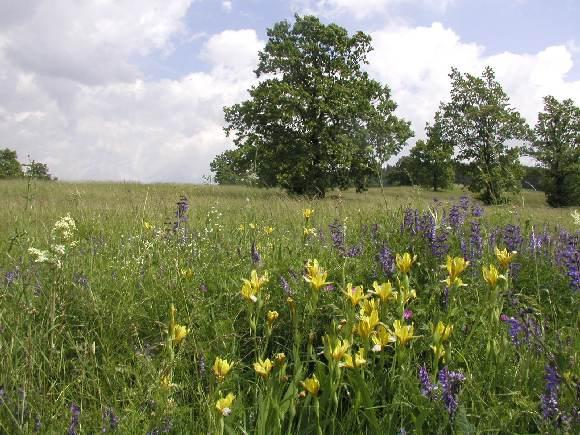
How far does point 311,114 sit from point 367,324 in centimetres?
2084

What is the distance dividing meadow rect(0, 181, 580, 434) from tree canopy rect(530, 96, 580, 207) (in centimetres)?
3311

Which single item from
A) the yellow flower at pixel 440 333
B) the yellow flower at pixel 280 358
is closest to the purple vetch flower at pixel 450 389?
the yellow flower at pixel 440 333

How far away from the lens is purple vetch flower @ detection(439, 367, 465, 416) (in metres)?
1.65

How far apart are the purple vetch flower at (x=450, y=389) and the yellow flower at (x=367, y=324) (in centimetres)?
30

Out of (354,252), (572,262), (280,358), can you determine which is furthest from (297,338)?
(572,262)

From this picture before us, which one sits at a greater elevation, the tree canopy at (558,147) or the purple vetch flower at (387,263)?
the tree canopy at (558,147)

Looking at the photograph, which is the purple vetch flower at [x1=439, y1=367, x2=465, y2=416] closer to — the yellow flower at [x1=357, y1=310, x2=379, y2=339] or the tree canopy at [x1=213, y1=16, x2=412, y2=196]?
the yellow flower at [x1=357, y1=310, x2=379, y2=339]

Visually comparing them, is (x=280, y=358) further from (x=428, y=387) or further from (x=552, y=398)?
(x=552, y=398)

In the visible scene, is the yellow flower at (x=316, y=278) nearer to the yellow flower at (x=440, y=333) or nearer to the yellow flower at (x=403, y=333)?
the yellow flower at (x=403, y=333)

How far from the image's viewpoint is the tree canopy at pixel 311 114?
69.3 ft

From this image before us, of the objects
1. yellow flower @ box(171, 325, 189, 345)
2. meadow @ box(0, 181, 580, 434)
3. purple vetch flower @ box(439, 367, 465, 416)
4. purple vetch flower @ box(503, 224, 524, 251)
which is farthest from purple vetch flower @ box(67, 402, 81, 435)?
purple vetch flower @ box(503, 224, 524, 251)

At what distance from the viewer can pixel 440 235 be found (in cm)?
338

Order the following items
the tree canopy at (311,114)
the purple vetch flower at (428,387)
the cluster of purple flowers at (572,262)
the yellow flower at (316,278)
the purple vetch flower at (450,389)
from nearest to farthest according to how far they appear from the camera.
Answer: the purple vetch flower at (450,389) → the purple vetch flower at (428,387) → the yellow flower at (316,278) → the cluster of purple flowers at (572,262) → the tree canopy at (311,114)

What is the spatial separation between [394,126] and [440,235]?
20.0m
